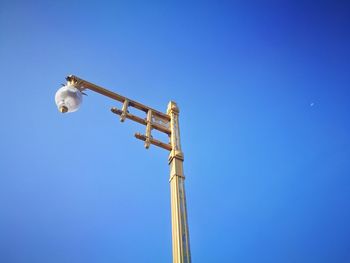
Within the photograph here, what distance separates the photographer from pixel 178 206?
3.27 metres

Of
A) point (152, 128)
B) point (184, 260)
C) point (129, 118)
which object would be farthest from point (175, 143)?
point (184, 260)

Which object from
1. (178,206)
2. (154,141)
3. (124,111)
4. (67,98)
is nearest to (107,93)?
(124,111)

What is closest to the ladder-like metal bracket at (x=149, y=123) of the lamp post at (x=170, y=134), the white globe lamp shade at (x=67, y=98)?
the lamp post at (x=170, y=134)

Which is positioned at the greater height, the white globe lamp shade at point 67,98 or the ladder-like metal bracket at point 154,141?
the white globe lamp shade at point 67,98

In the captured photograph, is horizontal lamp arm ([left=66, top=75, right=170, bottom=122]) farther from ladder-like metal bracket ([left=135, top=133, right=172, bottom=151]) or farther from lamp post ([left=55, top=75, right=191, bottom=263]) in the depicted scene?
ladder-like metal bracket ([left=135, top=133, right=172, bottom=151])

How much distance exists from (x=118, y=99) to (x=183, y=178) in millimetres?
1845

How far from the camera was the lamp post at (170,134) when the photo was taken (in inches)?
121

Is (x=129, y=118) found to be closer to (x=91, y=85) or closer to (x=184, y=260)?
(x=91, y=85)

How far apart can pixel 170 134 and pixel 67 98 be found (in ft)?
5.67

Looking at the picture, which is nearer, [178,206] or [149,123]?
[178,206]

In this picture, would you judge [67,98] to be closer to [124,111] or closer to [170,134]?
[124,111]

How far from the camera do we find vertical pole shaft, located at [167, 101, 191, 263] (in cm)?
294

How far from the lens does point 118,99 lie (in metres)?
4.46

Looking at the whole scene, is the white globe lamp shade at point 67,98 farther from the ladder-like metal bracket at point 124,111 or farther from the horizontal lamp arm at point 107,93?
the ladder-like metal bracket at point 124,111
